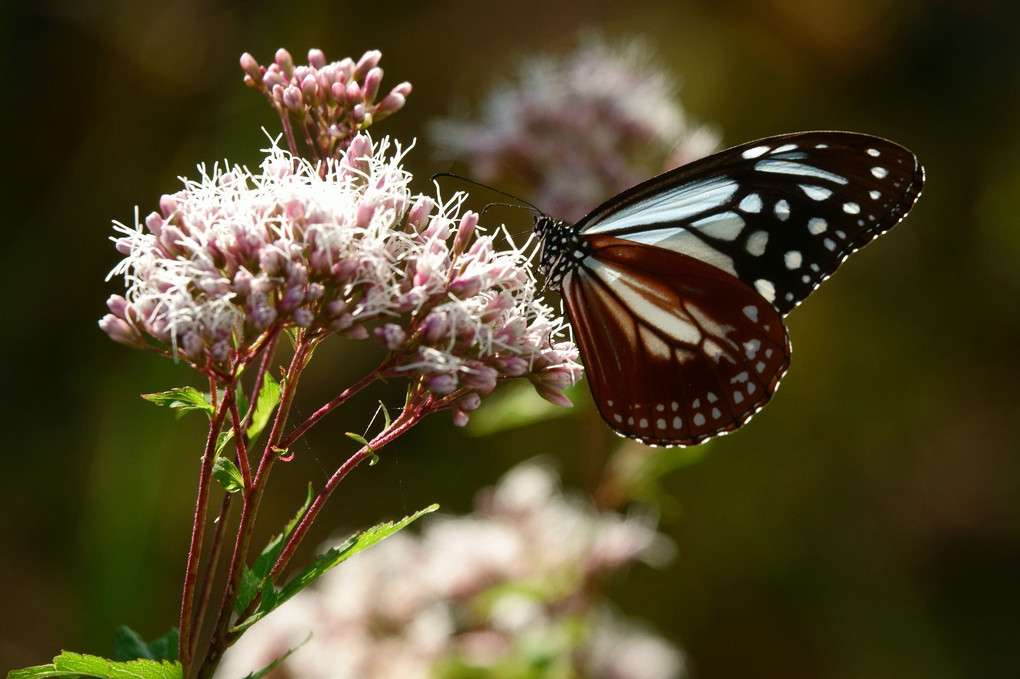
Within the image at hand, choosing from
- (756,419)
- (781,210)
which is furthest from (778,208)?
(756,419)

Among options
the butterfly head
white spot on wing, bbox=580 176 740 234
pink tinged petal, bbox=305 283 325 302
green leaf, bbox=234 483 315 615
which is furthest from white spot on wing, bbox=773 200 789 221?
green leaf, bbox=234 483 315 615

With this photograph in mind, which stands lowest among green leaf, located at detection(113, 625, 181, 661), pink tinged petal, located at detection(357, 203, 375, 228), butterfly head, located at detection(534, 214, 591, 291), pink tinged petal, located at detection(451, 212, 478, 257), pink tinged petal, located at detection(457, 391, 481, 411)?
green leaf, located at detection(113, 625, 181, 661)

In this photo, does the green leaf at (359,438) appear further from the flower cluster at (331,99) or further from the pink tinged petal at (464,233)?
the flower cluster at (331,99)

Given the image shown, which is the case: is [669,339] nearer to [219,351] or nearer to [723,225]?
[723,225]

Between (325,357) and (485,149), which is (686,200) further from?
(325,357)

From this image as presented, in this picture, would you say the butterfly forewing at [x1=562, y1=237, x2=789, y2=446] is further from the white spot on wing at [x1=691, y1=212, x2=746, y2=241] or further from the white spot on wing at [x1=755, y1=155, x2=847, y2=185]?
the white spot on wing at [x1=755, y1=155, x2=847, y2=185]
